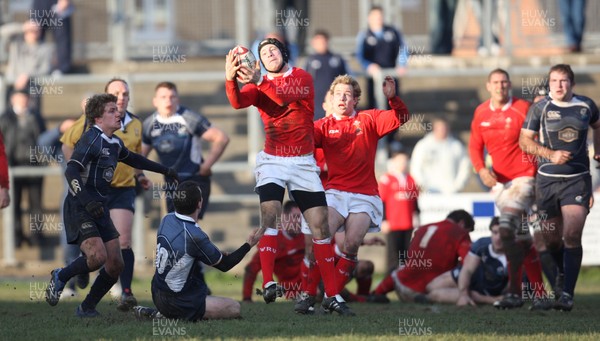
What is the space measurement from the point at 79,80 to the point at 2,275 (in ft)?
11.4

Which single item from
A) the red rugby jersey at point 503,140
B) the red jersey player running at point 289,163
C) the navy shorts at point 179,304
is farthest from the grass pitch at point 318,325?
the red rugby jersey at point 503,140

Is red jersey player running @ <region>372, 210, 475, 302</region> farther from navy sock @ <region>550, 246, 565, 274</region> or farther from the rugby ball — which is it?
the rugby ball

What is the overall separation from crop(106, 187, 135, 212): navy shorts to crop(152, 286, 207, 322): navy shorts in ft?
8.01

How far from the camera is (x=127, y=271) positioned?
12672mm

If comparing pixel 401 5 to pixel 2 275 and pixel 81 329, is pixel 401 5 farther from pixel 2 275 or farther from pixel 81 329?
pixel 81 329

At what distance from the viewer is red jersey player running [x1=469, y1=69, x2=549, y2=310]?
13.1 m

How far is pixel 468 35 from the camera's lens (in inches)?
825

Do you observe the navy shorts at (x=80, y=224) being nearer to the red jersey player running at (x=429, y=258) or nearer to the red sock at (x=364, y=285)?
the red sock at (x=364, y=285)

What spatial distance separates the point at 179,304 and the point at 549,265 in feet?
17.2

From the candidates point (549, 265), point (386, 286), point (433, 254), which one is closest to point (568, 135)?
point (549, 265)

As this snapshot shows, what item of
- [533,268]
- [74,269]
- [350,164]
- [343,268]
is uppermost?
[350,164]

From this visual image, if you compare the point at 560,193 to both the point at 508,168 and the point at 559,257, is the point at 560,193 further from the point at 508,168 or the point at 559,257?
the point at 559,257

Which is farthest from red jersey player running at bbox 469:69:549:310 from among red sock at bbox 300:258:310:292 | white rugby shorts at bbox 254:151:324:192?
white rugby shorts at bbox 254:151:324:192

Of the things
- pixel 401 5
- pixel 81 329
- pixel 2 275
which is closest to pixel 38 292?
pixel 2 275
